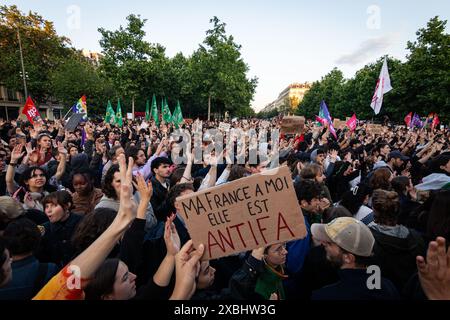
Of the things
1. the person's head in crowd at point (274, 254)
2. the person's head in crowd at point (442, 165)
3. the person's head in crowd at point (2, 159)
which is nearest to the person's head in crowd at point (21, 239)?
the person's head in crowd at point (274, 254)

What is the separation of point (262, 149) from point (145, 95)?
113 ft

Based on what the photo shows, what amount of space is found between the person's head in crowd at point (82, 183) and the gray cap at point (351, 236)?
127 inches

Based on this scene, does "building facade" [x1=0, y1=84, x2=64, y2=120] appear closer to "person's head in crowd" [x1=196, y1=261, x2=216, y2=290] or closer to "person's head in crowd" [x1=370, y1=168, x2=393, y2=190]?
"person's head in crowd" [x1=370, y1=168, x2=393, y2=190]

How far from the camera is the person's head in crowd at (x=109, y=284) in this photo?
179 centimetres

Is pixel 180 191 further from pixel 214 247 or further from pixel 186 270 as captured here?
pixel 186 270

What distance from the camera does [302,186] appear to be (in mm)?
3457

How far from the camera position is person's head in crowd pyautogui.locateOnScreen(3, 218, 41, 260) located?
86.7 inches

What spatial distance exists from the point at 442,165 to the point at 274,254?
4933mm

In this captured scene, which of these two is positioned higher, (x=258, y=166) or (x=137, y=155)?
(x=137, y=155)

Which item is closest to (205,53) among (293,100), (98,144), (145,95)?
(145,95)

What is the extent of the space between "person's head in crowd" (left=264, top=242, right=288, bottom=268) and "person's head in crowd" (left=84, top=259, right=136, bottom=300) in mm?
977

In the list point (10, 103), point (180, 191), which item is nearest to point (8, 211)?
point (180, 191)

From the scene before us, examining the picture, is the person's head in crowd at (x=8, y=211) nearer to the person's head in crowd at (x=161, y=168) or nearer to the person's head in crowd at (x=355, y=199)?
the person's head in crowd at (x=161, y=168)

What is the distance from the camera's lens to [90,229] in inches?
103
